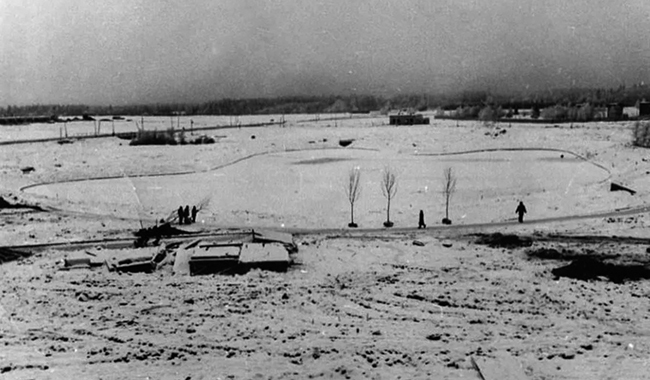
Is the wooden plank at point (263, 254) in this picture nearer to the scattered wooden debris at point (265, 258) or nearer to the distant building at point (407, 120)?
the scattered wooden debris at point (265, 258)

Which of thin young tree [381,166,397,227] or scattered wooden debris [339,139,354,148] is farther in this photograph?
scattered wooden debris [339,139,354,148]

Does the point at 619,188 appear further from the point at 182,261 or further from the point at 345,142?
the point at 345,142

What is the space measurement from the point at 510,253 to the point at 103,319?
1433cm

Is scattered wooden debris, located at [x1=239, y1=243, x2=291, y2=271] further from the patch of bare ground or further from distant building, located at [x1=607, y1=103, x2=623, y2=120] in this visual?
distant building, located at [x1=607, y1=103, x2=623, y2=120]

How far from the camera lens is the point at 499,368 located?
396 inches

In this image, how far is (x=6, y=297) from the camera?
1420 cm

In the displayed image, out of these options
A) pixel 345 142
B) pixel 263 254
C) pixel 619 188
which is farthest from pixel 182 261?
pixel 345 142

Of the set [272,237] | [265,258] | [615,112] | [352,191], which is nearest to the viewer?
[265,258]

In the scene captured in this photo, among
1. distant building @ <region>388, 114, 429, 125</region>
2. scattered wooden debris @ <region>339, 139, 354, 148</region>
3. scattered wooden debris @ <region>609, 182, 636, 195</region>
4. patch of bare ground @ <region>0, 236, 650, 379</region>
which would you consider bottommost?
patch of bare ground @ <region>0, 236, 650, 379</region>

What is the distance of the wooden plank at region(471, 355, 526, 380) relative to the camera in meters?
9.67

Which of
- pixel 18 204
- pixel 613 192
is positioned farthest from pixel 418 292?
pixel 18 204

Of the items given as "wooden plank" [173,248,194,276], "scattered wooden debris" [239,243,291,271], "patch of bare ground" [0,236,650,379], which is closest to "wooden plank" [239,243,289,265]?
"scattered wooden debris" [239,243,291,271]

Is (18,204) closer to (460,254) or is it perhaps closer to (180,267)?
(180,267)

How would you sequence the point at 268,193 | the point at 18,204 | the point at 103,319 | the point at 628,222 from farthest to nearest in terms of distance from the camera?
the point at 268,193 → the point at 18,204 → the point at 628,222 → the point at 103,319
